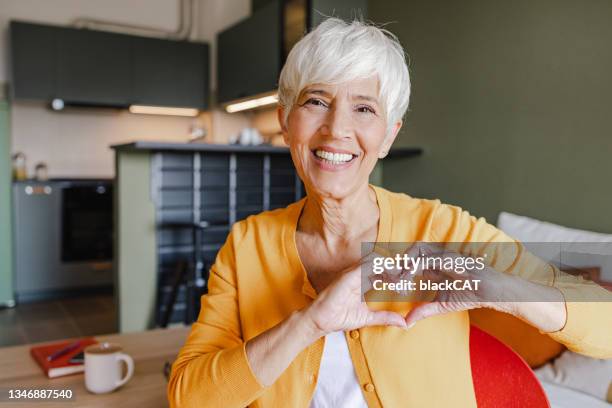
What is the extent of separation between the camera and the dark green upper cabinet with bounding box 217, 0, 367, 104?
11.7 ft

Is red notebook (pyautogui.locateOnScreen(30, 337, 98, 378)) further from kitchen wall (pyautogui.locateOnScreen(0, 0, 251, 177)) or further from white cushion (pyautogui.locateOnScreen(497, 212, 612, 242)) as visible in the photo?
kitchen wall (pyautogui.locateOnScreen(0, 0, 251, 177))

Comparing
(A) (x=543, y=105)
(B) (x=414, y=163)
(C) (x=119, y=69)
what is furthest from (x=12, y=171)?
(A) (x=543, y=105)

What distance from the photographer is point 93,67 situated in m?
4.54

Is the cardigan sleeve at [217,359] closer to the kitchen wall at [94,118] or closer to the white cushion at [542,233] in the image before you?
the white cushion at [542,233]

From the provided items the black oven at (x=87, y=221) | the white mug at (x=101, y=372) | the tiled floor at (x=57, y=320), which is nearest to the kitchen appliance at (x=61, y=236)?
the black oven at (x=87, y=221)

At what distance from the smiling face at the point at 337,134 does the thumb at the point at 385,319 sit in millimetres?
249

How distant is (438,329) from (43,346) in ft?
2.77

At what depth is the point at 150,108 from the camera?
5004 millimetres

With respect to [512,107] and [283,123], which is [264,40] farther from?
[283,123]

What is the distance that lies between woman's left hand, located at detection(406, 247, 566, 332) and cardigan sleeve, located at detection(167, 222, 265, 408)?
308 millimetres

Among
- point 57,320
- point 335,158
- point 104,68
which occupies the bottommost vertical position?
point 57,320

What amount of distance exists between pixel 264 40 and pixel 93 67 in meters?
1.60

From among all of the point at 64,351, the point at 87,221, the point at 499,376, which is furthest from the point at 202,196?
the point at 499,376

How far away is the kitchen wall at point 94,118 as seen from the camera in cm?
465
